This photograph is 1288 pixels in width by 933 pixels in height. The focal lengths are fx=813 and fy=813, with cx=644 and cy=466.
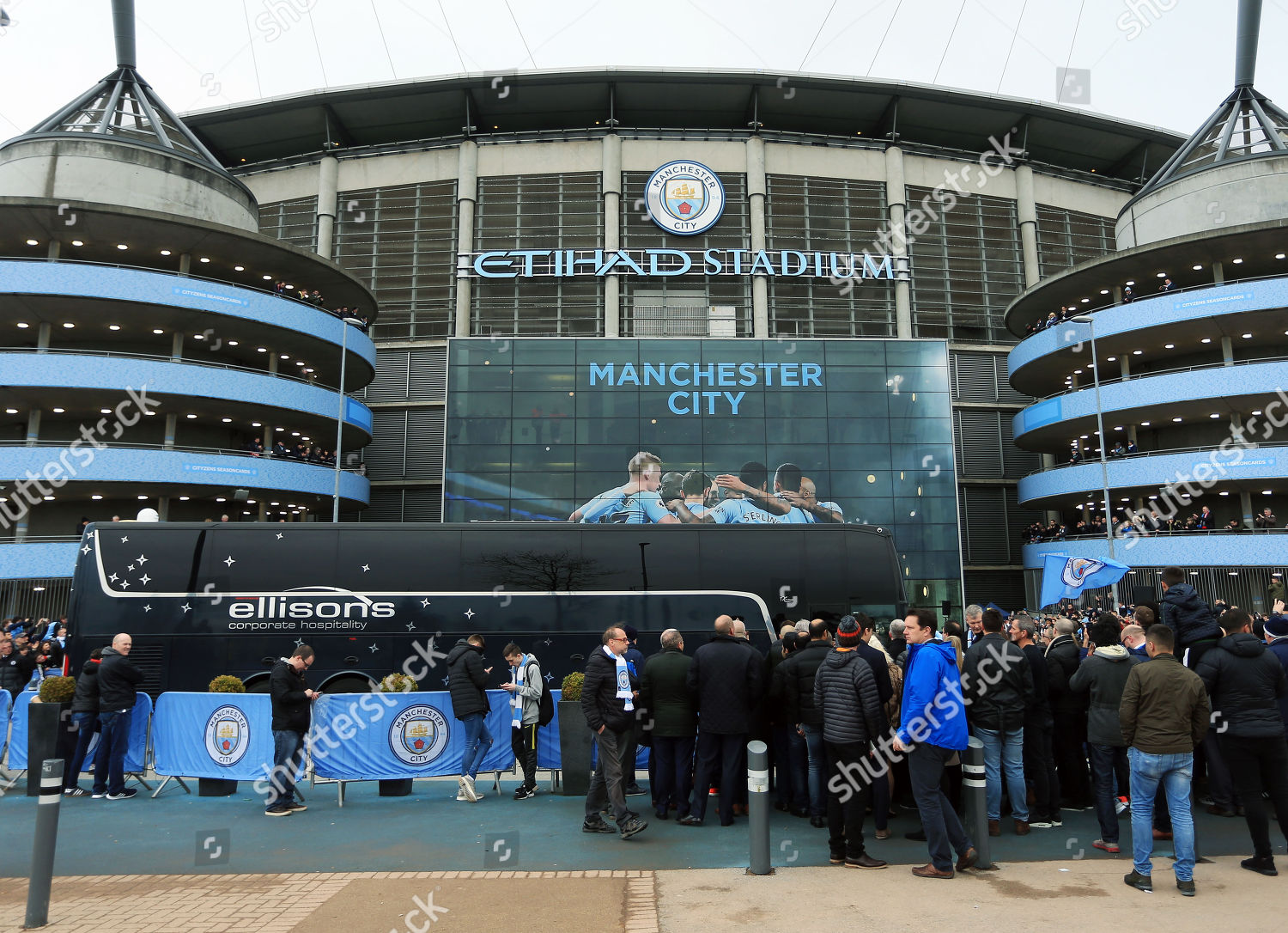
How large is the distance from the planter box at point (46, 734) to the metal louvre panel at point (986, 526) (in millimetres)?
40883

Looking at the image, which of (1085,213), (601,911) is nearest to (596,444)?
(601,911)

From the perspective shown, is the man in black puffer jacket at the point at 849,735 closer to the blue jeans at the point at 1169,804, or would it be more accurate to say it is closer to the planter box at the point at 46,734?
the blue jeans at the point at 1169,804

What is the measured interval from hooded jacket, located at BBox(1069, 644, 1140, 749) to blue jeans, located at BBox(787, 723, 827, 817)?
2599mm

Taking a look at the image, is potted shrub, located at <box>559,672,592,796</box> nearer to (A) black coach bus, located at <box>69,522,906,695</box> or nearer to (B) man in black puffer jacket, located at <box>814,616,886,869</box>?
(B) man in black puffer jacket, located at <box>814,616,886,869</box>

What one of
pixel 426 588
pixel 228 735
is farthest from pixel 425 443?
pixel 228 735

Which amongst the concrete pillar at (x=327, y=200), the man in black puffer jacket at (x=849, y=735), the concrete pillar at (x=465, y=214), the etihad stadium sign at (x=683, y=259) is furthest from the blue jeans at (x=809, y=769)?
the concrete pillar at (x=327, y=200)

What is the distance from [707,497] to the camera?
3453cm

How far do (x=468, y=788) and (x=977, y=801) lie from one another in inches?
235

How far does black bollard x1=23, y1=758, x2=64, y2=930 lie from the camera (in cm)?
593

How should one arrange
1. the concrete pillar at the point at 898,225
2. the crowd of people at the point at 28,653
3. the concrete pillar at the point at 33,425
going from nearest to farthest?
the crowd of people at the point at 28,653, the concrete pillar at the point at 33,425, the concrete pillar at the point at 898,225

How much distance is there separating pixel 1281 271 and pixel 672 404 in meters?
27.4

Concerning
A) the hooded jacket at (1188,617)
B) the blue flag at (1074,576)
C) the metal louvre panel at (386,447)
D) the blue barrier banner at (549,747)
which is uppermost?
the metal louvre panel at (386,447)

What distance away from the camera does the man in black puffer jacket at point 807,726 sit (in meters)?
8.36

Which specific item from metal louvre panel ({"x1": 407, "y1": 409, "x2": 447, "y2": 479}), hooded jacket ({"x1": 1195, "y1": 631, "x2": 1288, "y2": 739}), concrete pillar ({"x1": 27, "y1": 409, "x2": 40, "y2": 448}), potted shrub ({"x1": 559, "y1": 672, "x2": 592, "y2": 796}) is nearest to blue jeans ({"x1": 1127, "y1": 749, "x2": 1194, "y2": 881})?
hooded jacket ({"x1": 1195, "y1": 631, "x2": 1288, "y2": 739})
